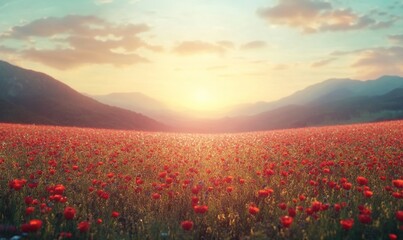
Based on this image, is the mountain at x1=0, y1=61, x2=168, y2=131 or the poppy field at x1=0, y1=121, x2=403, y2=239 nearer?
the poppy field at x1=0, y1=121, x2=403, y2=239

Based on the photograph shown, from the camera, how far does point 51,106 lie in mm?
117750

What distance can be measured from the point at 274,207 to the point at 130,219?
2.84 metres

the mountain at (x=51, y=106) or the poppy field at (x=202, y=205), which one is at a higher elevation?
the mountain at (x=51, y=106)

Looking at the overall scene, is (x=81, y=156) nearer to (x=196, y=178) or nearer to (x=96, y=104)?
(x=196, y=178)

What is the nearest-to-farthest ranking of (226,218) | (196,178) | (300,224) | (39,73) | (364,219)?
1. (364,219)
2. (300,224)
3. (226,218)
4. (196,178)
5. (39,73)

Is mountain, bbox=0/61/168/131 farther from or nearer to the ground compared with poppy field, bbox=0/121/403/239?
farther from the ground

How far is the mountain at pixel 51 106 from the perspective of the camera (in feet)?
332

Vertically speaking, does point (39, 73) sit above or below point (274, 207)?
above

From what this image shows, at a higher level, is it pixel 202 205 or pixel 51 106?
pixel 51 106

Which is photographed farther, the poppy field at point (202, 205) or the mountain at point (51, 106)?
the mountain at point (51, 106)

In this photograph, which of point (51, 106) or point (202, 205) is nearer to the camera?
point (202, 205)

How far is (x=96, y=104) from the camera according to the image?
128 m

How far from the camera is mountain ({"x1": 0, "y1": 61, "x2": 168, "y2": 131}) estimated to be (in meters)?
101

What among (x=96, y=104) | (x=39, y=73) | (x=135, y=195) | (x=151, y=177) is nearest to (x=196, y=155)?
(x=151, y=177)
